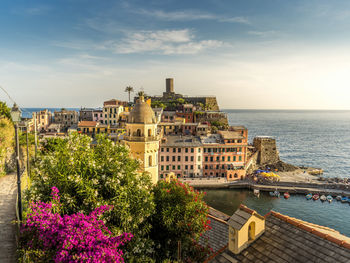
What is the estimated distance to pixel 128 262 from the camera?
12516 mm

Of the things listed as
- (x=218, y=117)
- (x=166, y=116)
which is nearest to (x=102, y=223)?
(x=166, y=116)

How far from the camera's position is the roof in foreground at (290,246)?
31.9ft

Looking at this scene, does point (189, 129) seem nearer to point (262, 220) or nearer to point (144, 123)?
point (144, 123)

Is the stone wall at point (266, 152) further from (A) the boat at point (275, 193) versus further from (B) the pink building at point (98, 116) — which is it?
(B) the pink building at point (98, 116)

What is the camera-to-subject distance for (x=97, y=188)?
13273mm

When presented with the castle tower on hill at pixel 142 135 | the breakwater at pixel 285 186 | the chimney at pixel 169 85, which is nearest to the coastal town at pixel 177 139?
the castle tower on hill at pixel 142 135

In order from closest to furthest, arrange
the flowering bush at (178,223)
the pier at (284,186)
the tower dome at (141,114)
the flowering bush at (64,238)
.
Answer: the flowering bush at (64,238), the flowering bush at (178,223), the tower dome at (141,114), the pier at (284,186)

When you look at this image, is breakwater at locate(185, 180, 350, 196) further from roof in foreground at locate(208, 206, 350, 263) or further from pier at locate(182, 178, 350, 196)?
roof in foreground at locate(208, 206, 350, 263)

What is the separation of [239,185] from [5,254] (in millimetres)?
49881

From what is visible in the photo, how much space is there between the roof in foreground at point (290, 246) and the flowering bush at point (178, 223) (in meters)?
3.18

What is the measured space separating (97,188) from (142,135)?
10.5 m

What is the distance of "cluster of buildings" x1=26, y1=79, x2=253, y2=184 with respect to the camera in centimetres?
2345

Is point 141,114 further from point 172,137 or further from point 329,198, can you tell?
point 329,198

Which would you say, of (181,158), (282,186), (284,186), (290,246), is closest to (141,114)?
(290,246)
